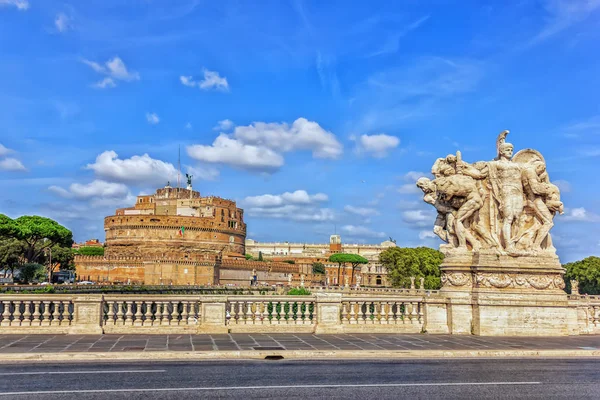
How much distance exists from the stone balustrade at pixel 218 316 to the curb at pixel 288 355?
9.72 ft

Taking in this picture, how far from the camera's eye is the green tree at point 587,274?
77.8 m

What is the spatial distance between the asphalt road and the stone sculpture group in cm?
502

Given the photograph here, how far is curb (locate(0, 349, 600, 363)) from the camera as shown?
10055 millimetres

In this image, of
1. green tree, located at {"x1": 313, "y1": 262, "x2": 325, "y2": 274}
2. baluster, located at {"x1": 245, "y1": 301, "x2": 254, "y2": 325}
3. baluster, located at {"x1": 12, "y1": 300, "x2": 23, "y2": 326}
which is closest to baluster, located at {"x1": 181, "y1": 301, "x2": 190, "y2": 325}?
baluster, located at {"x1": 245, "y1": 301, "x2": 254, "y2": 325}

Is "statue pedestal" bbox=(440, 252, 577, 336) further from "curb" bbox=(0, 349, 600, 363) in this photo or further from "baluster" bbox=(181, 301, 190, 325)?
"baluster" bbox=(181, 301, 190, 325)

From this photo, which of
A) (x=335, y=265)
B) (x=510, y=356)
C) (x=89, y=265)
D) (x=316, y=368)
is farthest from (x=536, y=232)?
(x=335, y=265)

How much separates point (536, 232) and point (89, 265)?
10004 centimetres

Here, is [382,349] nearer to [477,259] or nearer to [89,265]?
[477,259]

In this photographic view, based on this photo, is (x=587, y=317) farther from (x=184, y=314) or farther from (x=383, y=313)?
(x=184, y=314)

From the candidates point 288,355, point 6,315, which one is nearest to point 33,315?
point 6,315

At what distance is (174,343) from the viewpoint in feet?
38.4

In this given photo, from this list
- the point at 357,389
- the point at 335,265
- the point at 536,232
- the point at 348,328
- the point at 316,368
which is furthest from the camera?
the point at 335,265

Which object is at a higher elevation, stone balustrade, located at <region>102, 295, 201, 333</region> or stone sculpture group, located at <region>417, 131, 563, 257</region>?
stone sculpture group, located at <region>417, 131, 563, 257</region>

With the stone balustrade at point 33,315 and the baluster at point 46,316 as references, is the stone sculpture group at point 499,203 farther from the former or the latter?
the baluster at point 46,316
